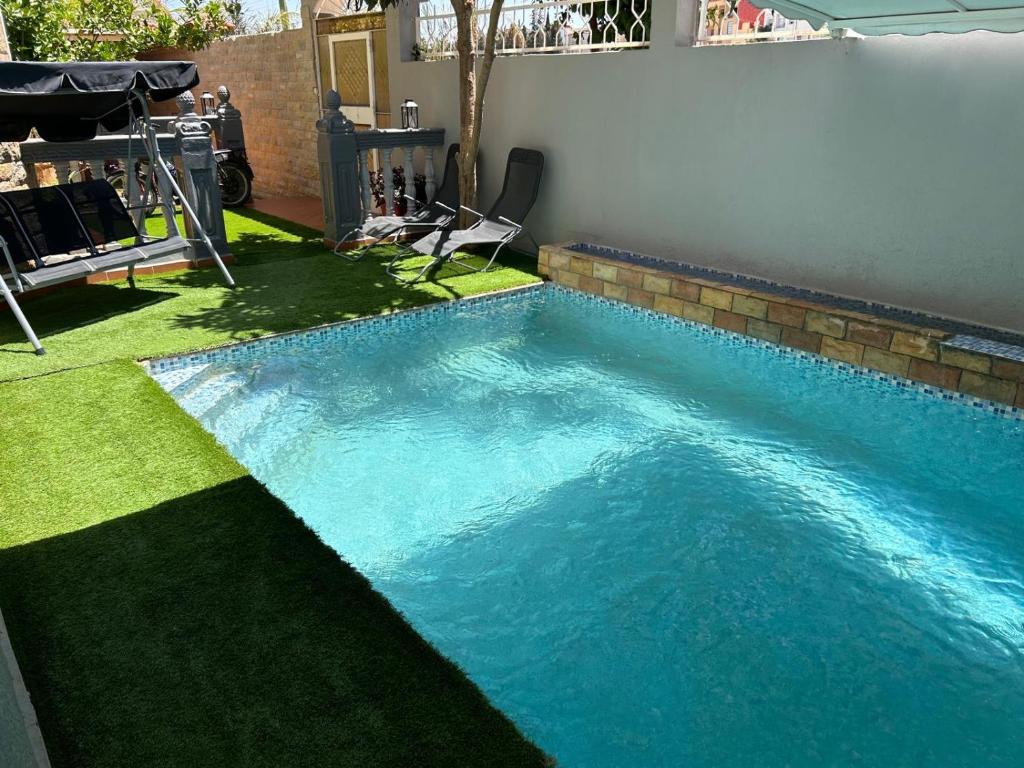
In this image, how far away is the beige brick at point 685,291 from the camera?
633 cm

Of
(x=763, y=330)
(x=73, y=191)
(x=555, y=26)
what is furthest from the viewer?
(x=555, y=26)

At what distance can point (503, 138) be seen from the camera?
8.98 metres

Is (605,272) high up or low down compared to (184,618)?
up

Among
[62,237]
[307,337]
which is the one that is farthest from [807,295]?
[62,237]

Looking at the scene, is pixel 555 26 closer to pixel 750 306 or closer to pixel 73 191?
pixel 750 306

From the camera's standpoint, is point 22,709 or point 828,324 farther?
point 828,324

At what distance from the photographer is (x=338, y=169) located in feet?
27.4

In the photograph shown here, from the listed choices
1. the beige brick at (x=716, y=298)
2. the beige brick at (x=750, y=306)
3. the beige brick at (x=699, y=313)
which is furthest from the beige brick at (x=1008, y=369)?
the beige brick at (x=699, y=313)

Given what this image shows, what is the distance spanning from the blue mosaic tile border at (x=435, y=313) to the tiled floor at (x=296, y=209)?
3.85 m

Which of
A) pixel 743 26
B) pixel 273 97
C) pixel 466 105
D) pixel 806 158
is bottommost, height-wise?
pixel 806 158

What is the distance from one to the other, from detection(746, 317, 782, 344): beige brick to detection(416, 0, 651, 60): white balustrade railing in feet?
10.2

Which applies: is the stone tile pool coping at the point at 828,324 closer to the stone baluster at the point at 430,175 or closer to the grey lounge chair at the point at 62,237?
the stone baluster at the point at 430,175

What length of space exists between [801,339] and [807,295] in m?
0.75

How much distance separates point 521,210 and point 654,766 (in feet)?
22.1
